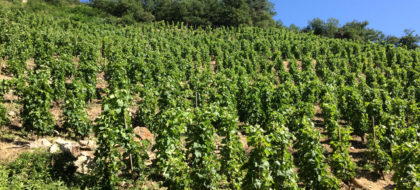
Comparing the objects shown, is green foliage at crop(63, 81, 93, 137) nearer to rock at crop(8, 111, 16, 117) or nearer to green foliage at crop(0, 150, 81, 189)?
green foliage at crop(0, 150, 81, 189)

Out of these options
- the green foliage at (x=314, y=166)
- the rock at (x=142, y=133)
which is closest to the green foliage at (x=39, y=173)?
the rock at (x=142, y=133)

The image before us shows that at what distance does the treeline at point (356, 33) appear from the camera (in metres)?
59.8

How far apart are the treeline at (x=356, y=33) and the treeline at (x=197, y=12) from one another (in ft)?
48.1

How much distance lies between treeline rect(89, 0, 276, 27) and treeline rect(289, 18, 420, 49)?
14.7 meters

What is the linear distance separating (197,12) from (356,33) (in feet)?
134

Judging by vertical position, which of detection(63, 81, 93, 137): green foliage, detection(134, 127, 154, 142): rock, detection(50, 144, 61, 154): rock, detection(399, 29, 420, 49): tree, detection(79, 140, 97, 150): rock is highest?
detection(399, 29, 420, 49): tree

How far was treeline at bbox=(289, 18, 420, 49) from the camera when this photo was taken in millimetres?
59781

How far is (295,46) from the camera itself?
3703 cm

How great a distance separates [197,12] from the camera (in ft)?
200

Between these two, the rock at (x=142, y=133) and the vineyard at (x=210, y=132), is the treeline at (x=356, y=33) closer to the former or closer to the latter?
the vineyard at (x=210, y=132)

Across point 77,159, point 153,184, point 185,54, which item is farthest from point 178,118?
point 185,54

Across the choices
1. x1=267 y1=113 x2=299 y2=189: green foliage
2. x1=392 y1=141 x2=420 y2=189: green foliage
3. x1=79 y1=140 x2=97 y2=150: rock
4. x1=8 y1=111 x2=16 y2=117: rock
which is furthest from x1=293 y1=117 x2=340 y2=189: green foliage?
x1=8 y1=111 x2=16 y2=117: rock

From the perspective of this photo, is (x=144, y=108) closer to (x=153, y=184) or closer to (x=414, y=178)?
(x=153, y=184)

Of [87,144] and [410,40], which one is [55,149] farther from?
[410,40]
